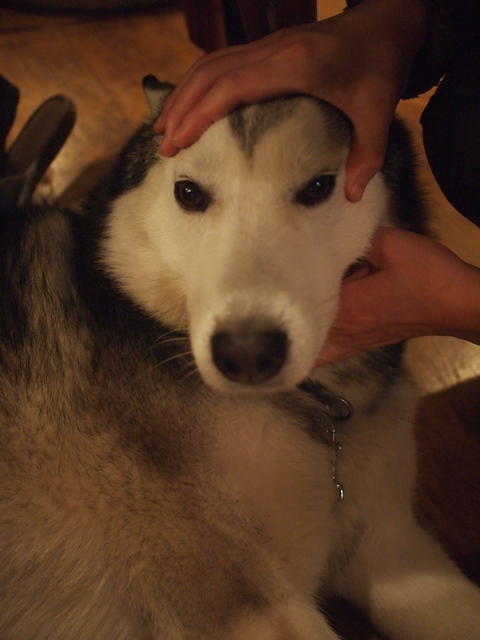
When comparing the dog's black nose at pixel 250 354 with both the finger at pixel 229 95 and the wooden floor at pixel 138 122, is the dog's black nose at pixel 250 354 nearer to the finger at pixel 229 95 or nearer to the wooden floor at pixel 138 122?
the finger at pixel 229 95

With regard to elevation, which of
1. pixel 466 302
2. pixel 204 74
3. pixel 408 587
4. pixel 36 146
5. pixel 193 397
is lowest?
pixel 408 587

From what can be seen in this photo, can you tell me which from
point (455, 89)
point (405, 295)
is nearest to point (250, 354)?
point (405, 295)

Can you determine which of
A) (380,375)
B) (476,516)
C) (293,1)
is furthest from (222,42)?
(476,516)

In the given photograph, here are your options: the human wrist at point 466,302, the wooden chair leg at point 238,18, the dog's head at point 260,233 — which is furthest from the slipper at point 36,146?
the human wrist at point 466,302

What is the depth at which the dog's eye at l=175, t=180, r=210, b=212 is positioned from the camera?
1.14 m

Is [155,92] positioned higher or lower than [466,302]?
higher

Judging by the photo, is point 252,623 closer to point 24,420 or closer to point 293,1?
point 24,420

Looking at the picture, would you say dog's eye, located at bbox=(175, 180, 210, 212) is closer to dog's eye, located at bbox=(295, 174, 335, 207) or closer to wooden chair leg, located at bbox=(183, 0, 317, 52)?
dog's eye, located at bbox=(295, 174, 335, 207)

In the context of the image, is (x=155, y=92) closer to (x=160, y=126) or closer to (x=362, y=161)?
(x=160, y=126)

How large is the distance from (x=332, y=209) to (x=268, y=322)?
37 cm

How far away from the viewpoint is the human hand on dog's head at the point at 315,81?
3.60 ft

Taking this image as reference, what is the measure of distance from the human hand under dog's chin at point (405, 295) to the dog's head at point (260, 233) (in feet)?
0.27

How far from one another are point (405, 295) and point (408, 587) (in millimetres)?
854

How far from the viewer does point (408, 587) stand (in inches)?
56.0
